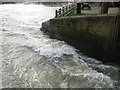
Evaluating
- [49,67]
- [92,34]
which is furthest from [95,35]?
[49,67]

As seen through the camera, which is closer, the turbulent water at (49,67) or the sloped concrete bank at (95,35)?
the turbulent water at (49,67)

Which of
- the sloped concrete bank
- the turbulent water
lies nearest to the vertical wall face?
the sloped concrete bank

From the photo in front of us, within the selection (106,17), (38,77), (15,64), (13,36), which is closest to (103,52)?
(106,17)

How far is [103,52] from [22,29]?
35.5 ft

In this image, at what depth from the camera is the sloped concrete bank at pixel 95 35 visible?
40.8ft

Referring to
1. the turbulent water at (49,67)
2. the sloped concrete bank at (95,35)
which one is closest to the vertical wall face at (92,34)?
the sloped concrete bank at (95,35)

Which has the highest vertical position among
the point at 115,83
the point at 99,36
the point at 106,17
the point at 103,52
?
the point at 106,17

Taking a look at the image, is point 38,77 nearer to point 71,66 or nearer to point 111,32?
point 71,66

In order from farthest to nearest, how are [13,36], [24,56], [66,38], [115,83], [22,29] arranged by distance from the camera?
1. [22,29]
2. [13,36]
3. [66,38]
4. [24,56]
5. [115,83]

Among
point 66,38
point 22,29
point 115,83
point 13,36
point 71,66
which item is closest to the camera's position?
point 115,83

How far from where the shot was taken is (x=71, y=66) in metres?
12.2

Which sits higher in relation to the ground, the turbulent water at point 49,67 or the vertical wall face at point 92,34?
the vertical wall face at point 92,34

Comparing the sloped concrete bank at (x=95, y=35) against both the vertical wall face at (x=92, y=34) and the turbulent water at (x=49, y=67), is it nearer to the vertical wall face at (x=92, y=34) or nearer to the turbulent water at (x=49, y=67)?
the vertical wall face at (x=92, y=34)

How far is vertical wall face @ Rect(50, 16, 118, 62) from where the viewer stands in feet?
41.1
